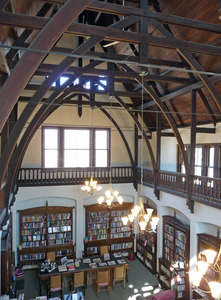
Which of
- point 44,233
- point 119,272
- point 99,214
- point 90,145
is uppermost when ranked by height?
point 90,145

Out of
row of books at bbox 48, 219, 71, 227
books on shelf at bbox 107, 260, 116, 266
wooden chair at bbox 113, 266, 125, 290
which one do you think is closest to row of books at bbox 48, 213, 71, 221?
row of books at bbox 48, 219, 71, 227

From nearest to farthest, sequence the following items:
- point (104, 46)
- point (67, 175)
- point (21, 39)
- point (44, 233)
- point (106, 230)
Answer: point (104, 46) → point (21, 39) → point (44, 233) → point (67, 175) → point (106, 230)

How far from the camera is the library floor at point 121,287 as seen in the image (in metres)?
8.48

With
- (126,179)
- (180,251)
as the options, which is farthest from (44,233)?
(180,251)

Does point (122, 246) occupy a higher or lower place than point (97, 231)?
lower

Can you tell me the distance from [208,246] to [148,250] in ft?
12.6

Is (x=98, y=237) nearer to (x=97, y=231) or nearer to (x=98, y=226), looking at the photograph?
(x=97, y=231)

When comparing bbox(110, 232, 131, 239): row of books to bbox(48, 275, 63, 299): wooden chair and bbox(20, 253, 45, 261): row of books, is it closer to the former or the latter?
bbox(20, 253, 45, 261): row of books

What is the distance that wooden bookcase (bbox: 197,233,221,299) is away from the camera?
7.09 metres

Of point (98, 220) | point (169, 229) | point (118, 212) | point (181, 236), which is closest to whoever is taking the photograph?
point (181, 236)

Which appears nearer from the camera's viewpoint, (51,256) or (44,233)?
(51,256)

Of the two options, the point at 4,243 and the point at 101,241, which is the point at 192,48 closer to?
the point at 4,243

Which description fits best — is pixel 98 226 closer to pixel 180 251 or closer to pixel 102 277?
pixel 102 277

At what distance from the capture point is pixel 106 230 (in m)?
11.5
